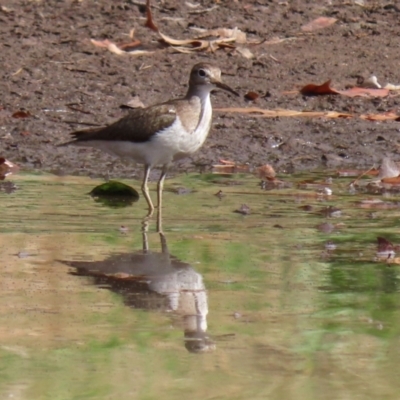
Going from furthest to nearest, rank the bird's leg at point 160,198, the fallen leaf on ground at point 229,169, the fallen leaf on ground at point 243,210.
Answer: the fallen leaf on ground at point 229,169 < the fallen leaf on ground at point 243,210 < the bird's leg at point 160,198

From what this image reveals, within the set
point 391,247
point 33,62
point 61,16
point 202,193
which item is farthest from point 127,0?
point 391,247

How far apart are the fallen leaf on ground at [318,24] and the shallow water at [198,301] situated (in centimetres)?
495

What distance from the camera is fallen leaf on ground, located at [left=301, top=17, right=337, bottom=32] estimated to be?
45.1ft

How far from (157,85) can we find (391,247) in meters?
5.35

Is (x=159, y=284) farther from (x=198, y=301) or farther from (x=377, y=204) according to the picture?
(x=377, y=204)

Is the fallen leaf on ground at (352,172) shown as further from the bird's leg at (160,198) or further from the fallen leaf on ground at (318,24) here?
the fallen leaf on ground at (318,24)

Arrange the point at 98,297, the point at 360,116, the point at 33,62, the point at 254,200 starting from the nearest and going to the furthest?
the point at 98,297, the point at 254,200, the point at 360,116, the point at 33,62

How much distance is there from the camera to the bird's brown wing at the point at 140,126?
371 inches

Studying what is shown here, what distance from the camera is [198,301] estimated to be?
20.4 ft

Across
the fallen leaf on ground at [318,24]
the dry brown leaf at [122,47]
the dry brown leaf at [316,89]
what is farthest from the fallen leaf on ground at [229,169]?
the fallen leaf on ground at [318,24]

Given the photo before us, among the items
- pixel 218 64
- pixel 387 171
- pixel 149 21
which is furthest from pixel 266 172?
pixel 149 21

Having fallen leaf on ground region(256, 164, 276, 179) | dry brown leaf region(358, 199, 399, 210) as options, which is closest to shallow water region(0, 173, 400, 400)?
dry brown leaf region(358, 199, 399, 210)

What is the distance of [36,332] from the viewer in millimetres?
5676

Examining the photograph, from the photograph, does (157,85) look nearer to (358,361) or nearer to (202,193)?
(202,193)
